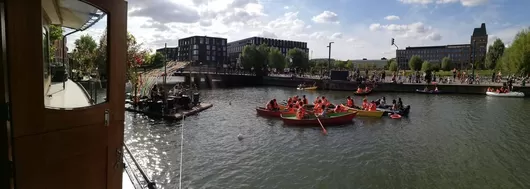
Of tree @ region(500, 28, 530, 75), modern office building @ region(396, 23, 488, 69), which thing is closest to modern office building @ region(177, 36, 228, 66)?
modern office building @ region(396, 23, 488, 69)

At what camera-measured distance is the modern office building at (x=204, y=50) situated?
→ 147 m

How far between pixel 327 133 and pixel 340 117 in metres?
3.33

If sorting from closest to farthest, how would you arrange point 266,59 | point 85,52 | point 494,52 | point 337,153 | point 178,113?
point 85,52 → point 337,153 → point 178,113 → point 266,59 → point 494,52

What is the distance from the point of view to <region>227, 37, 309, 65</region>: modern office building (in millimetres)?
163012

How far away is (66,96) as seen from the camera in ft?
11.5

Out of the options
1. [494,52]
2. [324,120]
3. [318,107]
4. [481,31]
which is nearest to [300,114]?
[324,120]

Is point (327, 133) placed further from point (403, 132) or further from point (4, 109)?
point (4, 109)

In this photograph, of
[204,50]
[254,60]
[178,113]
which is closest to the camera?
[178,113]

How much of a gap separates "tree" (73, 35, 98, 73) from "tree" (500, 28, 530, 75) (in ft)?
235

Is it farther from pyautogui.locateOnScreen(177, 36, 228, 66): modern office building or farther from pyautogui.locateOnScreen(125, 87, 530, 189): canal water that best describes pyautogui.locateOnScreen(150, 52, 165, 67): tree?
pyautogui.locateOnScreen(125, 87, 530, 189): canal water

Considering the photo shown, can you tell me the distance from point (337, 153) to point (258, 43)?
146m

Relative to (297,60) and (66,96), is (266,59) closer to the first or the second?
(297,60)

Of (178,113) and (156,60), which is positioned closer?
(178,113)

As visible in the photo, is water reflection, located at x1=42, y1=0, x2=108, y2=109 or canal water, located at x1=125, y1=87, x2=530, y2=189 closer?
water reflection, located at x1=42, y1=0, x2=108, y2=109
